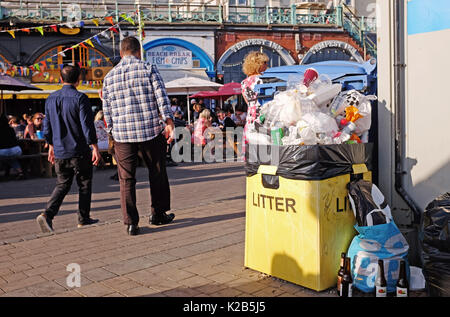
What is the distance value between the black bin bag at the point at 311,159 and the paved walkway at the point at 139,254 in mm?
801

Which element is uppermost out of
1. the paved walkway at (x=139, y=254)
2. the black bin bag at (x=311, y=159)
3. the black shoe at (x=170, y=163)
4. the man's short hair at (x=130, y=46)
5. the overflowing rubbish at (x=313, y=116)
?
the man's short hair at (x=130, y=46)

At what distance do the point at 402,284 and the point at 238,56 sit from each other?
23.2 metres

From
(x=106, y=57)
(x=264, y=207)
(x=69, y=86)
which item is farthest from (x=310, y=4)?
(x=264, y=207)

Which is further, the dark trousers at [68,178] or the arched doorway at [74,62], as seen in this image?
the arched doorway at [74,62]

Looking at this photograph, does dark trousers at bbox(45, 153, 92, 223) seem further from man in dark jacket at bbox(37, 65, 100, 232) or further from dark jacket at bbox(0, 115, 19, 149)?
dark jacket at bbox(0, 115, 19, 149)

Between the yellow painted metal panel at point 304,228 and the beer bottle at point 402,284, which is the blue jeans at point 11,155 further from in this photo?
the beer bottle at point 402,284

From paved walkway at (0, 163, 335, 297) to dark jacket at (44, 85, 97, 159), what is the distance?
901mm

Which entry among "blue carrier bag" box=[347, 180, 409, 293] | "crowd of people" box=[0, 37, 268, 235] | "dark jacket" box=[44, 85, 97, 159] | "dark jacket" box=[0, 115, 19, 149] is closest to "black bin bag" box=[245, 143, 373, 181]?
"blue carrier bag" box=[347, 180, 409, 293]

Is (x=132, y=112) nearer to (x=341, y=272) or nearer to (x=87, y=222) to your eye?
(x=87, y=222)

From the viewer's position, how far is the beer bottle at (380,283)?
3025mm

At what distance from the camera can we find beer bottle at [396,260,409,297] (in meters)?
2.99

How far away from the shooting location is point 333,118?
3514 mm

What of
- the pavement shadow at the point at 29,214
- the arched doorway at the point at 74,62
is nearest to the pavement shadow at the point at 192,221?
the pavement shadow at the point at 29,214

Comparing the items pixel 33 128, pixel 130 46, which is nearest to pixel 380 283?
pixel 130 46
